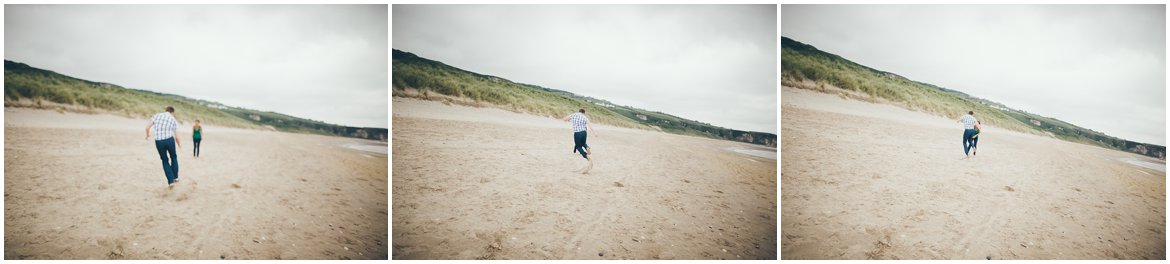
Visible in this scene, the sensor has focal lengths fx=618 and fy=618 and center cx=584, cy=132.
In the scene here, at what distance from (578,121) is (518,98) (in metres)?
0.58

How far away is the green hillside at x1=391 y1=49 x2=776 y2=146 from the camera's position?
540cm

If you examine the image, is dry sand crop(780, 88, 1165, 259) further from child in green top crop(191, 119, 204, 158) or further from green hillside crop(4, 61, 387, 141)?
child in green top crop(191, 119, 204, 158)

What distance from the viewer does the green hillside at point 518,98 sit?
5.40m

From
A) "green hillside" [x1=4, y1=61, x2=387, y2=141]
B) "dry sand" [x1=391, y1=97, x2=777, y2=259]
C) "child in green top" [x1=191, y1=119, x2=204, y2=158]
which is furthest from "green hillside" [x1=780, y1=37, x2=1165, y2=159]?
"child in green top" [x1=191, y1=119, x2=204, y2=158]

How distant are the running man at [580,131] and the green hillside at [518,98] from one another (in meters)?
0.06

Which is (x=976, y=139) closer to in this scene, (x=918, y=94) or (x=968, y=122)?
(x=968, y=122)

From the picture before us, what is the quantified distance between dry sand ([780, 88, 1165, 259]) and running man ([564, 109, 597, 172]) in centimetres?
175

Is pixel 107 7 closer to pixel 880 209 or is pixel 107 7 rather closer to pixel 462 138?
pixel 462 138

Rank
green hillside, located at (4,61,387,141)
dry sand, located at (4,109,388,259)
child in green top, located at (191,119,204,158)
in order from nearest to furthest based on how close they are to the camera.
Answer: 1. dry sand, located at (4,109,388,259)
2. green hillside, located at (4,61,387,141)
3. child in green top, located at (191,119,204,158)

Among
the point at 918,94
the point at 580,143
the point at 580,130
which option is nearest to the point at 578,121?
the point at 580,130

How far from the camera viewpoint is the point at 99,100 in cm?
517

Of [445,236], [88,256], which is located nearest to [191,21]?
[88,256]

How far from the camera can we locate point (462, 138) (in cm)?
→ 548

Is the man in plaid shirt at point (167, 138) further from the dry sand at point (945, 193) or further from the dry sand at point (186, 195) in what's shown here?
the dry sand at point (945, 193)
